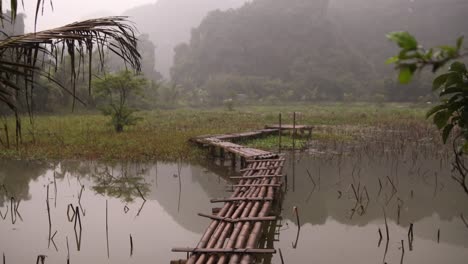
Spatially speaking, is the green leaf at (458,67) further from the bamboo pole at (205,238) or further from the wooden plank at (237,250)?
the bamboo pole at (205,238)

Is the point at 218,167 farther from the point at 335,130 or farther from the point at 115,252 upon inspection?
the point at 335,130

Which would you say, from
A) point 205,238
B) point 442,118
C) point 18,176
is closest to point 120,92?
point 18,176

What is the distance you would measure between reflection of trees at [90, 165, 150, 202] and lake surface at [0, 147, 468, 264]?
2 centimetres

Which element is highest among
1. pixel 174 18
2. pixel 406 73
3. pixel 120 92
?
pixel 174 18

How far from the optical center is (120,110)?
16219 mm

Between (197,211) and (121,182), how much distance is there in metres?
2.57

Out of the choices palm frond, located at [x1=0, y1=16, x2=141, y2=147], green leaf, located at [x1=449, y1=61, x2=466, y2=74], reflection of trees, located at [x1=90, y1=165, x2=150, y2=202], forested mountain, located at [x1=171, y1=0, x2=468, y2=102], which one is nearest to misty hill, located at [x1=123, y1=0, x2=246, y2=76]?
forested mountain, located at [x1=171, y1=0, x2=468, y2=102]

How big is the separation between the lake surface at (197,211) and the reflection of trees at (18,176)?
0.02m

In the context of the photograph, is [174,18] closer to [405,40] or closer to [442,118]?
[442,118]

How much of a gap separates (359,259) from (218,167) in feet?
21.0

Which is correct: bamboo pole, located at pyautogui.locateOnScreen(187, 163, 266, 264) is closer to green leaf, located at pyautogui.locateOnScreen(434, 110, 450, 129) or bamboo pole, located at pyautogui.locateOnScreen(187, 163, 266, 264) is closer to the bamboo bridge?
the bamboo bridge

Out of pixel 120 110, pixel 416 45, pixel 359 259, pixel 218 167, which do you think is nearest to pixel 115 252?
pixel 359 259

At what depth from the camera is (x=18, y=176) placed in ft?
31.3

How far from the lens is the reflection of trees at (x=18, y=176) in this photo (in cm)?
812
